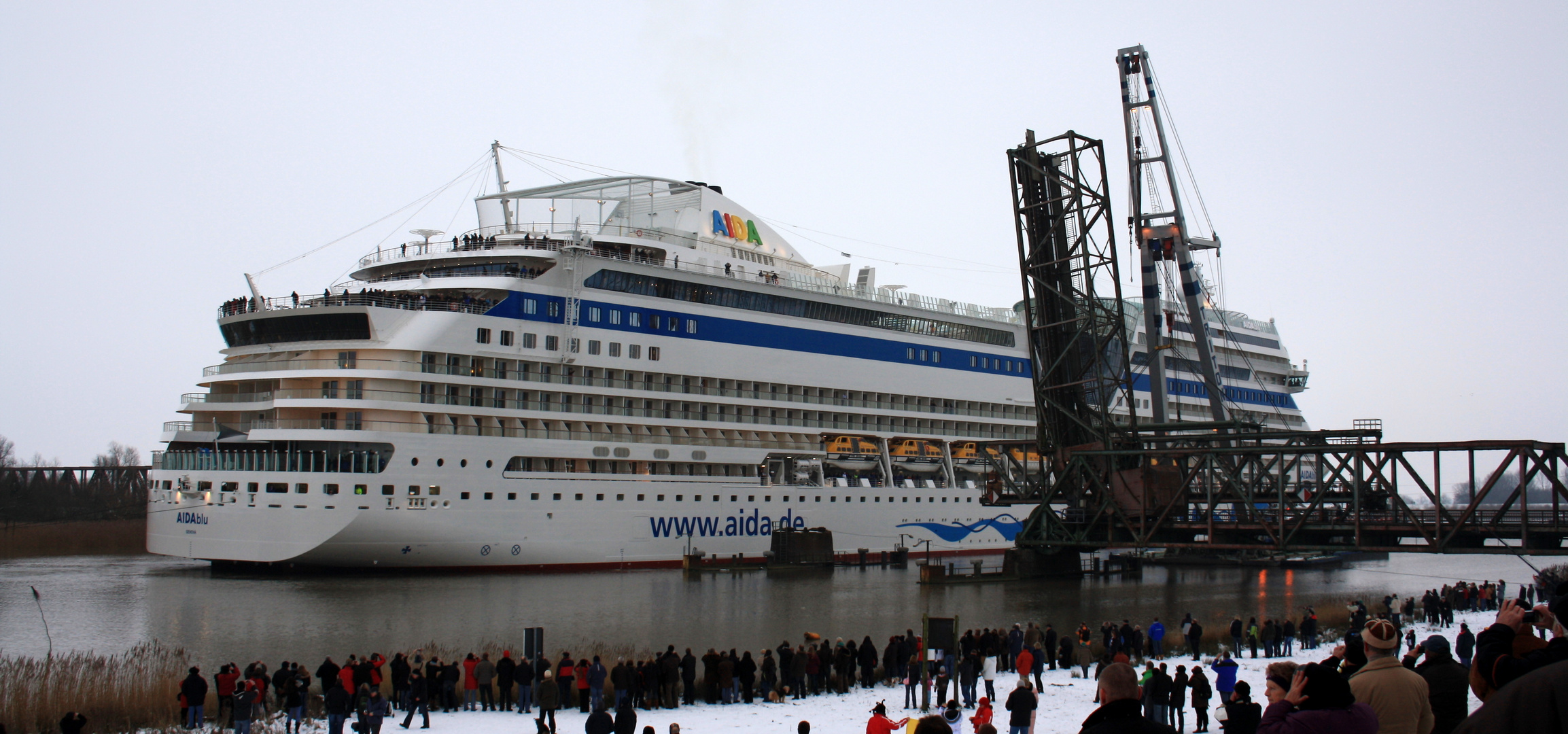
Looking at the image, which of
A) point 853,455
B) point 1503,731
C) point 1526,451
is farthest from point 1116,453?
point 1503,731

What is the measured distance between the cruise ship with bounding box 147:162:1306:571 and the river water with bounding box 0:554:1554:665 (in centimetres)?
208

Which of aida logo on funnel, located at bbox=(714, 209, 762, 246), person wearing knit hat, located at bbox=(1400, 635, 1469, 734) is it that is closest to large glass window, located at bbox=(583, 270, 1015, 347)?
aida logo on funnel, located at bbox=(714, 209, 762, 246)

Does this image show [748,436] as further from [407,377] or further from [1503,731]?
[1503,731]

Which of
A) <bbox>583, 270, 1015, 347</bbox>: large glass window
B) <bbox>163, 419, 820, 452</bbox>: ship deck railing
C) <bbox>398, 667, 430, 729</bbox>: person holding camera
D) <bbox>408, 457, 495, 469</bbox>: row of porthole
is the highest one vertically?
<bbox>583, 270, 1015, 347</bbox>: large glass window

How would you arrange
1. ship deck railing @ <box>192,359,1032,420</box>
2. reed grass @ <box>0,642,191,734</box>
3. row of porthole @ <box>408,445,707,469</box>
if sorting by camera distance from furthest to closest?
1. ship deck railing @ <box>192,359,1032,420</box>
2. row of porthole @ <box>408,445,707,469</box>
3. reed grass @ <box>0,642,191,734</box>

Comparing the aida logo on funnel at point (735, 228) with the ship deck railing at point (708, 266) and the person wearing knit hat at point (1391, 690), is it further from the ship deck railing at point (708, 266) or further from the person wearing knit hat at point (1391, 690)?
the person wearing knit hat at point (1391, 690)

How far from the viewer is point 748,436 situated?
1656 inches

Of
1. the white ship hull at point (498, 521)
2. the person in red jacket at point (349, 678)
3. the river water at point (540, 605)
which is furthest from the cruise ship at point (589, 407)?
the person in red jacket at point (349, 678)

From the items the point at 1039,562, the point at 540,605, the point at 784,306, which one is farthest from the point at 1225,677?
the point at 784,306

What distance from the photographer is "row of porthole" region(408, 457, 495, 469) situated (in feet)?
106

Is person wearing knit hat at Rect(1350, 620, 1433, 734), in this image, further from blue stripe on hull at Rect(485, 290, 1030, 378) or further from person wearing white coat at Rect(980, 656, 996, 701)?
blue stripe on hull at Rect(485, 290, 1030, 378)

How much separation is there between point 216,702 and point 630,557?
21.9m

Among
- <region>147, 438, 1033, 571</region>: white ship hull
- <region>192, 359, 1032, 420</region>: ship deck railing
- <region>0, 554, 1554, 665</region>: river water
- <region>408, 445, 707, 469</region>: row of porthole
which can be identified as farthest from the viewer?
<region>192, 359, 1032, 420</region>: ship deck railing

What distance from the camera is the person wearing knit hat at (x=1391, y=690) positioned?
16.3ft
